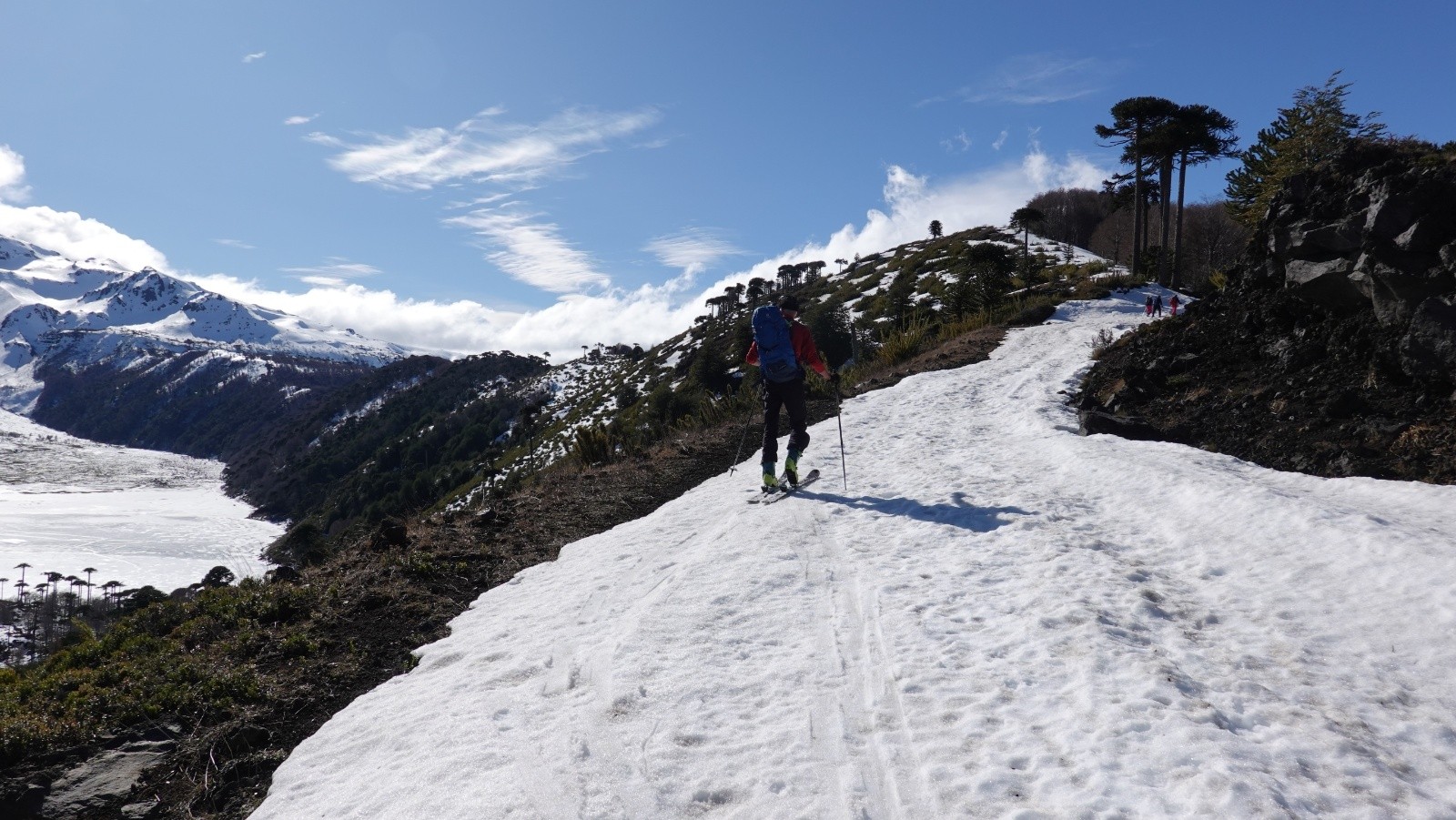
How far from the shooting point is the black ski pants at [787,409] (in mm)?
9117

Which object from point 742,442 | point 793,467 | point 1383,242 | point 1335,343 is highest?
point 1383,242

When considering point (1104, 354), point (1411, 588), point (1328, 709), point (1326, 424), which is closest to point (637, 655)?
point (1328, 709)

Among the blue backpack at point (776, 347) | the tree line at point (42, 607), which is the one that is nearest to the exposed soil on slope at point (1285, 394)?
the blue backpack at point (776, 347)

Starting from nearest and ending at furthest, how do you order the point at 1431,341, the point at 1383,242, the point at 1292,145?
the point at 1431,341 → the point at 1383,242 → the point at 1292,145

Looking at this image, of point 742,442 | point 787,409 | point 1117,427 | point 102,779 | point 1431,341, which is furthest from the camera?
point 742,442

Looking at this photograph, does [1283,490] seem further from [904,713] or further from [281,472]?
[281,472]

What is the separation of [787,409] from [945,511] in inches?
90.7

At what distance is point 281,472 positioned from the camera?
184500 mm

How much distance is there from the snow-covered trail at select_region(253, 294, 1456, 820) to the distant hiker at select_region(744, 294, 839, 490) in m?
1.77

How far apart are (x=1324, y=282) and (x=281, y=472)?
216007 millimetres

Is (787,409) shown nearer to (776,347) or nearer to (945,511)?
(776,347)

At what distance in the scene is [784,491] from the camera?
9.49 metres

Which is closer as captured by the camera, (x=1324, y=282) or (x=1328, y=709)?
(x=1328, y=709)

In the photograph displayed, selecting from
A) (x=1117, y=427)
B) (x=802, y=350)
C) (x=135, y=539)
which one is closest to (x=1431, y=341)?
(x=1117, y=427)
